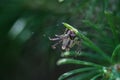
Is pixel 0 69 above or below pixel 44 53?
above

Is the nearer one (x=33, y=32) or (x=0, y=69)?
(x=33, y=32)

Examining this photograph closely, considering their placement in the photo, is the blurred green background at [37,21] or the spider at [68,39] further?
the blurred green background at [37,21]

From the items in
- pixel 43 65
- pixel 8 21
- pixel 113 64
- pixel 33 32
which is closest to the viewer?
pixel 113 64

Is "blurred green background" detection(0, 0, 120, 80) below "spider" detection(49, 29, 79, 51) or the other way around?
the other way around

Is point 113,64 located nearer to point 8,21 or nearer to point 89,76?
point 89,76

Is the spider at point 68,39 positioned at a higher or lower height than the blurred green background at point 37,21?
lower

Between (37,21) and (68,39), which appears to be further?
(37,21)

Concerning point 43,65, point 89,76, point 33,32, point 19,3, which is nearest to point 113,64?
point 89,76

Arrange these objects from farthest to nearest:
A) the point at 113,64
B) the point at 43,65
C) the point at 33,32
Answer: the point at 43,65, the point at 33,32, the point at 113,64

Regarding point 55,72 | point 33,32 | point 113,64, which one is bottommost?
point 113,64

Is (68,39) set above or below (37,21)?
below

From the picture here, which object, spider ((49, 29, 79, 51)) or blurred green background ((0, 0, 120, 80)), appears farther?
blurred green background ((0, 0, 120, 80))
